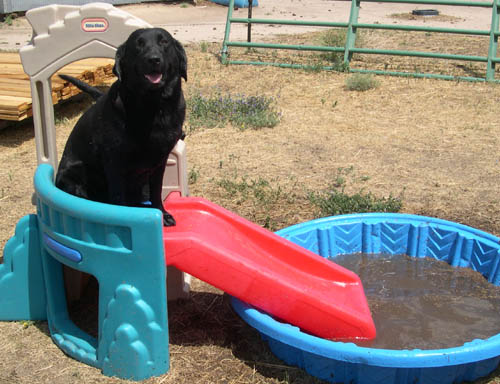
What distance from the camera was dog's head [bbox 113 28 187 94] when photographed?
9.53ft

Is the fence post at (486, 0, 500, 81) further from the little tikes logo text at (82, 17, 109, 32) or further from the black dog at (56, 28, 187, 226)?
the black dog at (56, 28, 187, 226)

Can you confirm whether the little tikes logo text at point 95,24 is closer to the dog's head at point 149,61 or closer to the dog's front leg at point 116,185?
the dog's head at point 149,61

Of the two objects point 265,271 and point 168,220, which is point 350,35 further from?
point 265,271

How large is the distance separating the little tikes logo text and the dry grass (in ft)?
5.51

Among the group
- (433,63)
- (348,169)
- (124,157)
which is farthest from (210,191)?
(433,63)

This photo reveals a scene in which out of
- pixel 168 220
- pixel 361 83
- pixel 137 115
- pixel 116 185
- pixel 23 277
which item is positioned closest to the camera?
pixel 137 115

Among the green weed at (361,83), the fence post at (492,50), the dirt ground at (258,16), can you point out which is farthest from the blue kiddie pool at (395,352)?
the dirt ground at (258,16)

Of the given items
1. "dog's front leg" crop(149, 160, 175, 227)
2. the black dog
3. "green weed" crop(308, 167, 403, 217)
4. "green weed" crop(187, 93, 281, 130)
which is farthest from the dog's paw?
"green weed" crop(187, 93, 281, 130)

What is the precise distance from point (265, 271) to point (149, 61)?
117cm

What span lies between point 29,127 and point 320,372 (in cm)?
524

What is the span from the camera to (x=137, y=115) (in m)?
3.03

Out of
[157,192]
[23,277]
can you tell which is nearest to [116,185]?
[157,192]

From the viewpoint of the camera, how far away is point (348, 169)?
19.0ft

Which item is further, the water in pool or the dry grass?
the water in pool
